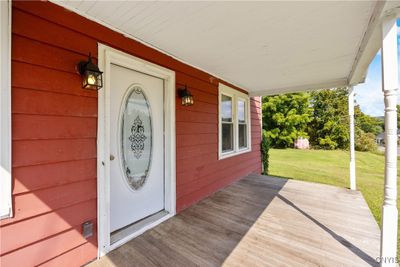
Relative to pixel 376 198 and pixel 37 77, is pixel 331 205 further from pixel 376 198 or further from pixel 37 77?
pixel 37 77

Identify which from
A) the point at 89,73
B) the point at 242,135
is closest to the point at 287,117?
the point at 242,135

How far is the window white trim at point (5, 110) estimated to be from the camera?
128 centimetres

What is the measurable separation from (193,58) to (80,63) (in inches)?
61.5

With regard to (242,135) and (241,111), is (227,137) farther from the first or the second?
(241,111)

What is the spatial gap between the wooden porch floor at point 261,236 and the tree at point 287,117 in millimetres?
12021

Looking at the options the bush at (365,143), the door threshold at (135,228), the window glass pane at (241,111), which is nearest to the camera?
the door threshold at (135,228)

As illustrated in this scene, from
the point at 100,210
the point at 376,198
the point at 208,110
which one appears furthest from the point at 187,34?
the point at 376,198

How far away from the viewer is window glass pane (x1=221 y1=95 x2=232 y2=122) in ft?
13.6

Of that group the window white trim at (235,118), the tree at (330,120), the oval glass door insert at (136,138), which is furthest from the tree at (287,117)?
the oval glass door insert at (136,138)

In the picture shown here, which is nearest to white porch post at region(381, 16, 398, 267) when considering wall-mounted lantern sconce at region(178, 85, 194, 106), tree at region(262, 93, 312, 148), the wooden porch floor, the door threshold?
the wooden porch floor

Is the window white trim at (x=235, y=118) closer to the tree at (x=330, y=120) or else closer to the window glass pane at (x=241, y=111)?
the window glass pane at (x=241, y=111)

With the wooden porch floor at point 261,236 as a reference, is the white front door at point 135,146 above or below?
above

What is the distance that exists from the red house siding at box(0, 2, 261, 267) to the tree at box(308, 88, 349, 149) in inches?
613

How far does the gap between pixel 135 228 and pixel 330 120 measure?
15.7 metres
